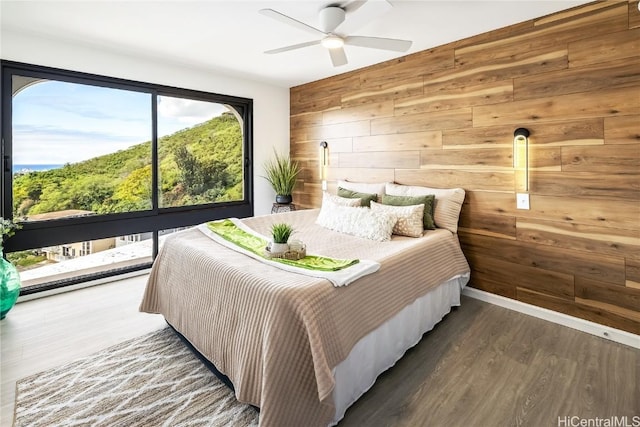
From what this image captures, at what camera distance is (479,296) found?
323 cm

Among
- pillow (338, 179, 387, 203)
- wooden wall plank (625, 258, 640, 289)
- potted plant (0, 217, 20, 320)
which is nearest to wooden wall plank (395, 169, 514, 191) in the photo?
pillow (338, 179, 387, 203)

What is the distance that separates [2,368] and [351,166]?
3.72 metres

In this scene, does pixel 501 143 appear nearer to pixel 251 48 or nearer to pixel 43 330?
pixel 251 48

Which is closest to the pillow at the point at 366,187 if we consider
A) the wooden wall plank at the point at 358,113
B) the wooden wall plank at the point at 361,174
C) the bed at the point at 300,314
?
the wooden wall plank at the point at 361,174

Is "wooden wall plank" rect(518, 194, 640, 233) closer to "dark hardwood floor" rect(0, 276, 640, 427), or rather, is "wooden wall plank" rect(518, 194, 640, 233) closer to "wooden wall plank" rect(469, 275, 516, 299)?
"wooden wall plank" rect(469, 275, 516, 299)

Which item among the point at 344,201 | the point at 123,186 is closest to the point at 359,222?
the point at 344,201

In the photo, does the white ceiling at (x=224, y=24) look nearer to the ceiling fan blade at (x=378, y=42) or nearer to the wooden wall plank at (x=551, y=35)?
the wooden wall plank at (x=551, y=35)

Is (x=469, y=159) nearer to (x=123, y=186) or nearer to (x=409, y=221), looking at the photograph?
(x=409, y=221)

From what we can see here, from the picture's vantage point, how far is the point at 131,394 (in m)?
1.92

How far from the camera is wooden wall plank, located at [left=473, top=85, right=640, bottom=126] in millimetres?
2367

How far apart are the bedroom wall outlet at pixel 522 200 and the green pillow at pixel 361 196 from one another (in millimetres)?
1368

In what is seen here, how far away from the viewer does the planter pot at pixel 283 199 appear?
4836 millimetres

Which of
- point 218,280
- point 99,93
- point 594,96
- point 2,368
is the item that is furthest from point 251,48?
point 2,368

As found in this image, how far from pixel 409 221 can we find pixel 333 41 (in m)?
1.64
